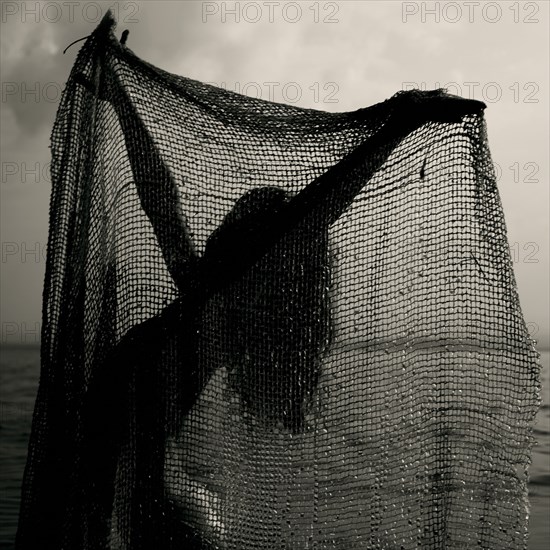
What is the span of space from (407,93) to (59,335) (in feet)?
5.82

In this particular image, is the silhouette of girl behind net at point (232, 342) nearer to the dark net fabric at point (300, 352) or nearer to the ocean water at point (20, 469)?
the dark net fabric at point (300, 352)

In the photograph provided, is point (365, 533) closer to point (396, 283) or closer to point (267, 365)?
point (267, 365)

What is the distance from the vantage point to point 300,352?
2.76m

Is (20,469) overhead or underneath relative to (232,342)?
underneath

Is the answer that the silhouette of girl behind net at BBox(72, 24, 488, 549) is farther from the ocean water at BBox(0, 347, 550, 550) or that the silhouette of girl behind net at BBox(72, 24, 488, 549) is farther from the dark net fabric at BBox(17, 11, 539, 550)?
the ocean water at BBox(0, 347, 550, 550)

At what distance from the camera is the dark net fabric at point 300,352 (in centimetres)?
264

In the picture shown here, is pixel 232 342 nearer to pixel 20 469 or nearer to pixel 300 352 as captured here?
pixel 300 352

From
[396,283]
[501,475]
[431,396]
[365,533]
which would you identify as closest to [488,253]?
[396,283]

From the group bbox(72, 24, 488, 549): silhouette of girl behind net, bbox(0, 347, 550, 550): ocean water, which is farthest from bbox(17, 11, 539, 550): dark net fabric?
bbox(0, 347, 550, 550): ocean water

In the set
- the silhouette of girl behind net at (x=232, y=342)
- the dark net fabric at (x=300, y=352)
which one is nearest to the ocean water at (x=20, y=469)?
the dark net fabric at (x=300, y=352)

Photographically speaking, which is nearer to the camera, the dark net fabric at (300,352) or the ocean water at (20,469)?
the dark net fabric at (300,352)

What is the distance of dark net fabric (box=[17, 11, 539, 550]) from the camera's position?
264 centimetres

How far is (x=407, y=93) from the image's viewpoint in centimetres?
270

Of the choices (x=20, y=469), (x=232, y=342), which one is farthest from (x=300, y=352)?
(x=20, y=469)
